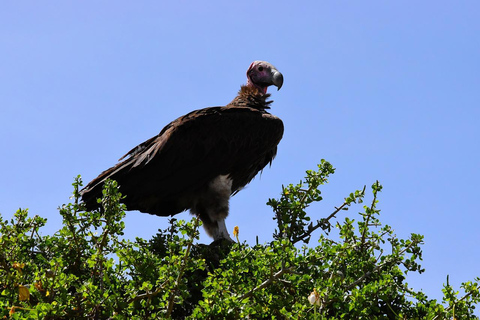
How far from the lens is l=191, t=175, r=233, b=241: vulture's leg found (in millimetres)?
7234

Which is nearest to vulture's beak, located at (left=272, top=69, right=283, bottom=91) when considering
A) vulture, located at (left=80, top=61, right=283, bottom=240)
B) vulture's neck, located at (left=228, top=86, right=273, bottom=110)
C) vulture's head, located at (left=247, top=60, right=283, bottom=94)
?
vulture's head, located at (left=247, top=60, right=283, bottom=94)

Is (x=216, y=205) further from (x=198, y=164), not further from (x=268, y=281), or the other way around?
(x=268, y=281)

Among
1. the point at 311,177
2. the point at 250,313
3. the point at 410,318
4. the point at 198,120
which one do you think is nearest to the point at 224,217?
the point at 198,120

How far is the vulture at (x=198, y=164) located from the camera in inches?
275

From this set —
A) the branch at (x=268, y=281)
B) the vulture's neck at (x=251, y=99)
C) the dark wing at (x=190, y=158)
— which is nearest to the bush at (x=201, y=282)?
the branch at (x=268, y=281)

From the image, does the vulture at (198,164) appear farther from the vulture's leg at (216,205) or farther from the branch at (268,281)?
the branch at (268,281)

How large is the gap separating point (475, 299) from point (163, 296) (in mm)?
1746

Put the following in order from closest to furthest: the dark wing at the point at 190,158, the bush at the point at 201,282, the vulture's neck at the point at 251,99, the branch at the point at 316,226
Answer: the bush at the point at 201,282
the branch at the point at 316,226
the dark wing at the point at 190,158
the vulture's neck at the point at 251,99

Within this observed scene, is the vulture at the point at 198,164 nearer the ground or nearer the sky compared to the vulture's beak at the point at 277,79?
nearer the ground

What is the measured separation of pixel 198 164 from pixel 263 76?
98.4 inches

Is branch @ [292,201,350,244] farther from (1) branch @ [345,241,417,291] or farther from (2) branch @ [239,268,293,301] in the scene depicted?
(2) branch @ [239,268,293,301]

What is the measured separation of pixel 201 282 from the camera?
3.77m

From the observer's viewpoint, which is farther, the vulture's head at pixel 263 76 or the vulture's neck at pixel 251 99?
the vulture's head at pixel 263 76

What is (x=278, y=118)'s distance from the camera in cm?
781
